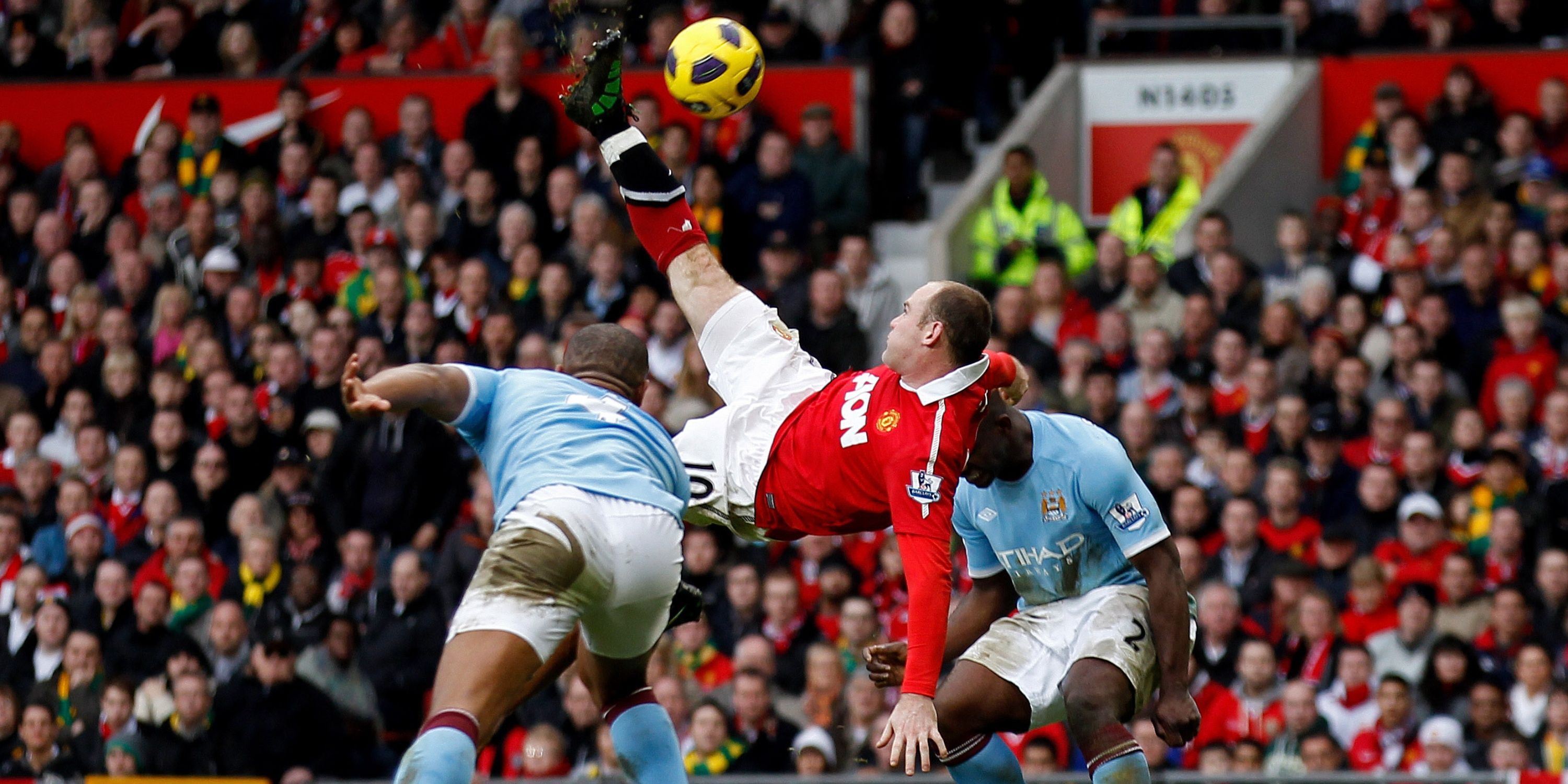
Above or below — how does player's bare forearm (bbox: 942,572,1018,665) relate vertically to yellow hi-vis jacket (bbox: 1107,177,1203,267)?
above

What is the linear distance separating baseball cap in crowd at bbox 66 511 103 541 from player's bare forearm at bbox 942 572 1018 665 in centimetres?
756

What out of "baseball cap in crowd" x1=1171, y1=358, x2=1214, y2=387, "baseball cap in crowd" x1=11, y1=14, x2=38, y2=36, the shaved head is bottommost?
"baseball cap in crowd" x1=1171, y1=358, x2=1214, y2=387

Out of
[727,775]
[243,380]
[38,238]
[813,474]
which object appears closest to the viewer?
[813,474]

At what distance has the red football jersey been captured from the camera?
23.5 feet

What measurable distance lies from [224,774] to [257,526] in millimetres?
1735

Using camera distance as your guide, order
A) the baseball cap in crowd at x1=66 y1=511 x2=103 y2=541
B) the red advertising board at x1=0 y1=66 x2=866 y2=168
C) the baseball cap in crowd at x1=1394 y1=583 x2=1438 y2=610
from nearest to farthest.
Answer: the baseball cap in crowd at x1=1394 y1=583 x2=1438 y2=610, the baseball cap in crowd at x1=66 y1=511 x2=103 y2=541, the red advertising board at x1=0 y1=66 x2=866 y2=168

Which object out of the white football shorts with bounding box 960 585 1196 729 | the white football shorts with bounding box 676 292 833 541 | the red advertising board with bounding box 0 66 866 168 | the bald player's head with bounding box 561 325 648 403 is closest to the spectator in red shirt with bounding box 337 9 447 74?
the red advertising board with bounding box 0 66 866 168

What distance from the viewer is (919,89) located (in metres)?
15.9

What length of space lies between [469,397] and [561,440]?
33 cm

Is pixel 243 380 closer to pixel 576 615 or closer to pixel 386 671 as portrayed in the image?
pixel 386 671

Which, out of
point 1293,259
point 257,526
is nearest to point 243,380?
point 257,526

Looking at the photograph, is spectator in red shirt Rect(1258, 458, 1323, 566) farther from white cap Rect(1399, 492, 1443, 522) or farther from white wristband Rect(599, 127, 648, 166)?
white wristband Rect(599, 127, 648, 166)

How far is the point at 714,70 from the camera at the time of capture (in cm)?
845

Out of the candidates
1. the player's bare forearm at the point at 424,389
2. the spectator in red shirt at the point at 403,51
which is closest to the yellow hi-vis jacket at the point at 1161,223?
the spectator in red shirt at the point at 403,51
